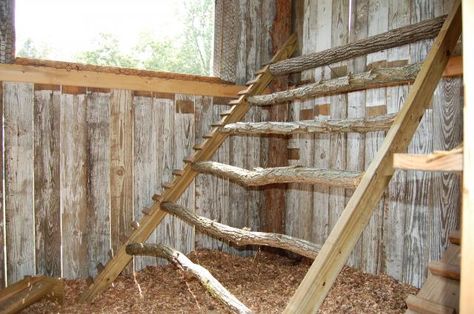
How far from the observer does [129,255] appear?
112 inches

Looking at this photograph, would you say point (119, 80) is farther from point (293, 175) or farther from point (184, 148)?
point (293, 175)

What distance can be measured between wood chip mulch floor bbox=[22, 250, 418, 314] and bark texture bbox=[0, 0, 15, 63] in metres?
1.61

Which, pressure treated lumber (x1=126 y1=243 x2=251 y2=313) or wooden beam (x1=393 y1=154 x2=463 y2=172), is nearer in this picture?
wooden beam (x1=393 y1=154 x2=463 y2=172)

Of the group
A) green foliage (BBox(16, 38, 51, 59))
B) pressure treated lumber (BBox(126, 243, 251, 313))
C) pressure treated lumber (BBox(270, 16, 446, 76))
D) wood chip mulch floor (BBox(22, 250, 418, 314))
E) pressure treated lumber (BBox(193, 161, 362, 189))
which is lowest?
wood chip mulch floor (BBox(22, 250, 418, 314))

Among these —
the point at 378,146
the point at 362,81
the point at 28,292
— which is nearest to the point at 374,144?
the point at 378,146

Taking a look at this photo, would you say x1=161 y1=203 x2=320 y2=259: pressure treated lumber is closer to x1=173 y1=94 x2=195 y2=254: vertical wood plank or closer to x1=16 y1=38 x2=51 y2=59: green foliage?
x1=173 y1=94 x2=195 y2=254: vertical wood plank

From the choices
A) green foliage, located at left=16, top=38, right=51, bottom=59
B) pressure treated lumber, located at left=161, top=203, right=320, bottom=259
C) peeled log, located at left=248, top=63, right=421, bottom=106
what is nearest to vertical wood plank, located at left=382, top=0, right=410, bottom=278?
peeled log, located at left=248, top=63, right=421, bottom=106

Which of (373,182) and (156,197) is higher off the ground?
(373,182)

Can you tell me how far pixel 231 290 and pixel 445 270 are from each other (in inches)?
61.4

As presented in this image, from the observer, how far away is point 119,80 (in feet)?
9.64

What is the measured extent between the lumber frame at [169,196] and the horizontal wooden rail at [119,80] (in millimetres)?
322

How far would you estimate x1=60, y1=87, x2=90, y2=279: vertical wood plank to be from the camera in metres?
2.77

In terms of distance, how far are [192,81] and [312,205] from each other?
146 centimetres

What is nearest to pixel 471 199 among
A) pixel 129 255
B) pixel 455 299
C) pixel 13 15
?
pixel 455 299
